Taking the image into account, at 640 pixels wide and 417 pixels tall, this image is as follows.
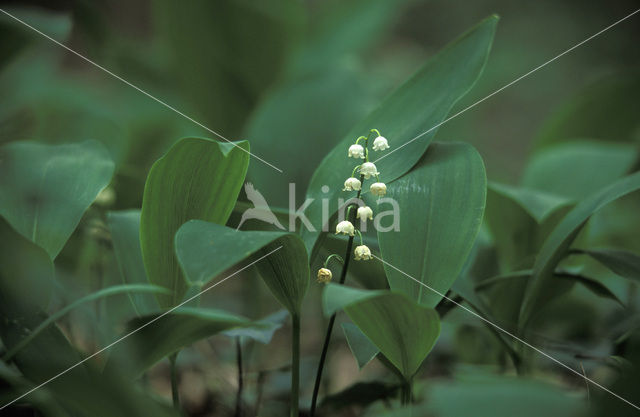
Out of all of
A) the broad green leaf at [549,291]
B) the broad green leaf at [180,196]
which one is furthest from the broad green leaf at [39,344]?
the broad green leaf at [549,291]

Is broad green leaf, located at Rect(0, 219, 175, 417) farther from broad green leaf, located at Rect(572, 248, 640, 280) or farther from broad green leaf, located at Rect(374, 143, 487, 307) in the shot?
broad green leaf, located at Rect(572, 248, 640, 280)

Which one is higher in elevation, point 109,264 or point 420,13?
point 420,13

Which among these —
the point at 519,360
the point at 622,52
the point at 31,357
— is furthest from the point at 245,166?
the point at 622,52

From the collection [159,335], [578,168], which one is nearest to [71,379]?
[159,335]

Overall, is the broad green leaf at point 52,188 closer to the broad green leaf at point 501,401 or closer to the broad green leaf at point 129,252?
the broad green leaf at point 129,252

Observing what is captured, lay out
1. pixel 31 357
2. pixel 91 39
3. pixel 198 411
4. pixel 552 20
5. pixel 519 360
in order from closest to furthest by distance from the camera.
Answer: pixel 31 357, pixel 519 360, pixel 198 411, pixel 91 39, pixel 552 20

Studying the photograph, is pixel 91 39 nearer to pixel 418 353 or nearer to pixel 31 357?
pixel 31 357
